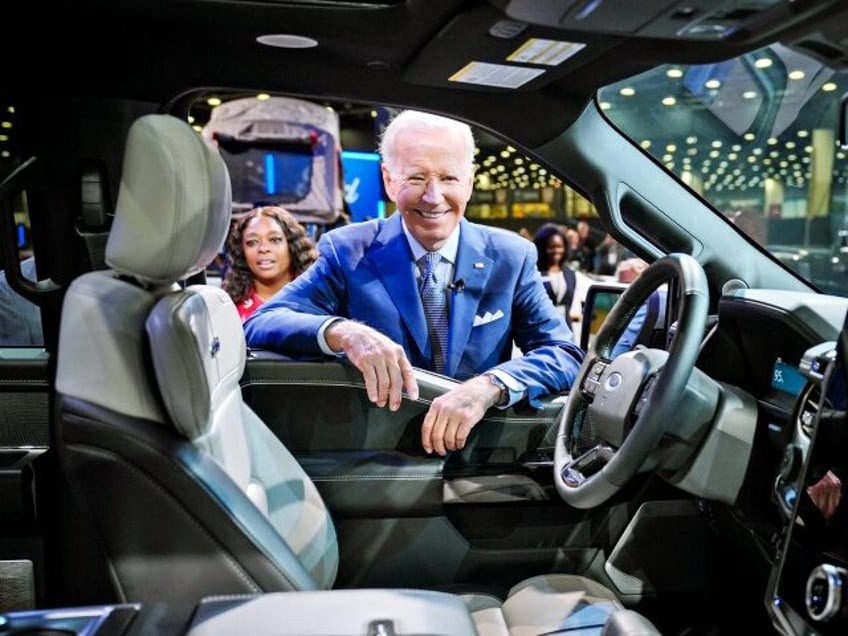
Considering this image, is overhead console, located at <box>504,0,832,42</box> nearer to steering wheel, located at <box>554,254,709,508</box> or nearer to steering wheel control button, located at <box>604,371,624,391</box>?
steering wheel, located at <box>554,254,709,508</box>

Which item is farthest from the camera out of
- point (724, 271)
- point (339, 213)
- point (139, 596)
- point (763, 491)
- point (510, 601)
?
point (339, 213)

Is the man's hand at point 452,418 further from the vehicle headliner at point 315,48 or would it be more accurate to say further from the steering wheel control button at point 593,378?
the vehicle headliner at point 315,48

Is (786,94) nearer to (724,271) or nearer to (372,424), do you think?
(724,271)

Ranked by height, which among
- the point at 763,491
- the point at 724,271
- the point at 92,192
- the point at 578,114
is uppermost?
the point at 578,114

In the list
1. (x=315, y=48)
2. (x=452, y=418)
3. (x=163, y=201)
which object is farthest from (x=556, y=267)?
(x=163, y=201)

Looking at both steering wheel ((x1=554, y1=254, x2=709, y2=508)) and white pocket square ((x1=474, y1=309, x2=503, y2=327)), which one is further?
white pocket square ((x1=474, y1=309, x2=503, y2=327))

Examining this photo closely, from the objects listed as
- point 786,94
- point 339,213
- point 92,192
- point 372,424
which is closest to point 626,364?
point 372,424

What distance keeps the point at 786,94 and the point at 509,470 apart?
120 centimetres

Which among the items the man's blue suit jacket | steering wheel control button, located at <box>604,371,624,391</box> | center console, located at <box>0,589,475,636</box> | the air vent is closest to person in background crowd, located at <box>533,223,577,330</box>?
the man's blue suit jacket

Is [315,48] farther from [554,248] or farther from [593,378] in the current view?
[554,248]

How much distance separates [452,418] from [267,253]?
1782mm

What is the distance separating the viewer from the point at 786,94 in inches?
81.1

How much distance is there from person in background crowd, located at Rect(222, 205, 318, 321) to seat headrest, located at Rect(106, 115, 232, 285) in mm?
2078

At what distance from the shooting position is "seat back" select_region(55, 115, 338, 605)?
126 centimetres
